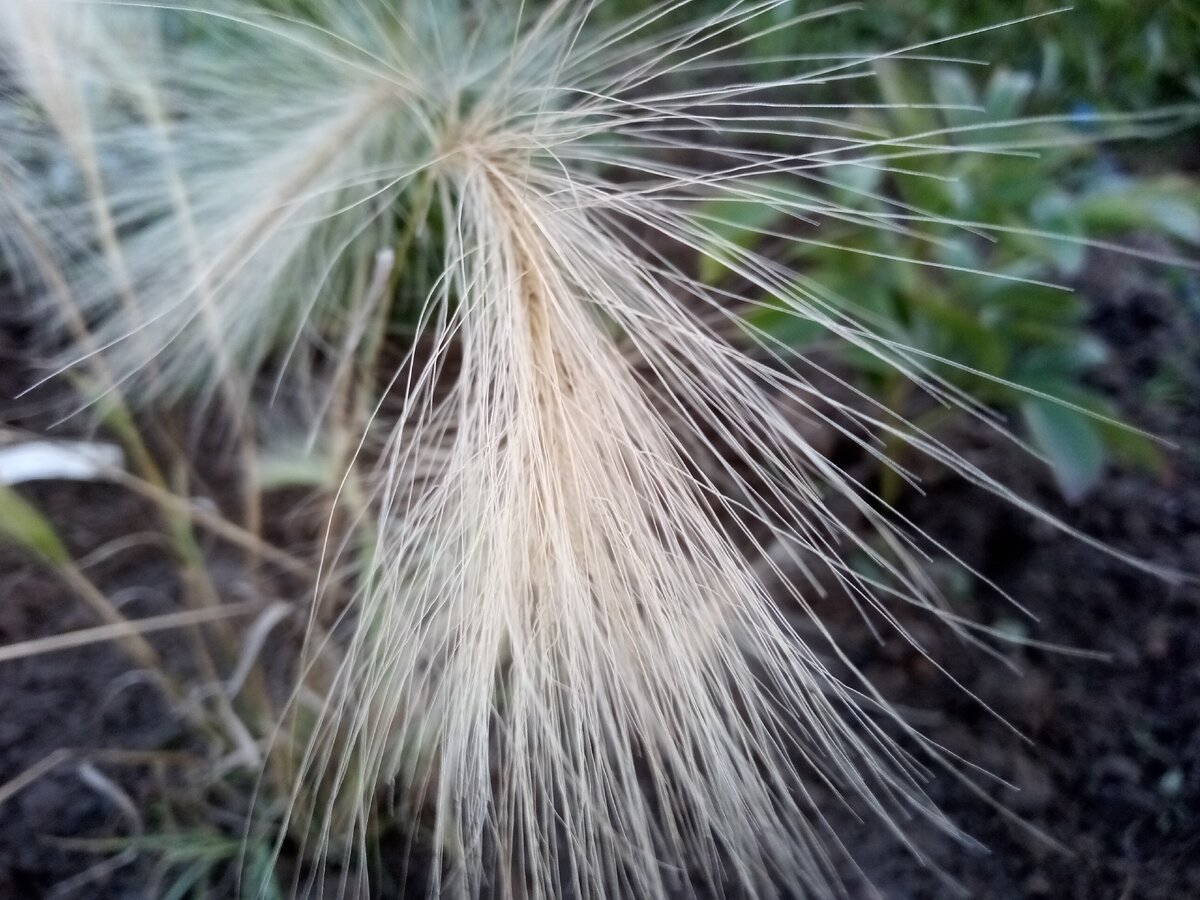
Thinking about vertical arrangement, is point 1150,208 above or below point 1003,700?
above

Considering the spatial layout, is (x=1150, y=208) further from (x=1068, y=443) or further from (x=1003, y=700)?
(x=1003, y=700)

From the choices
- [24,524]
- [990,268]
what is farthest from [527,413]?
[990,268]

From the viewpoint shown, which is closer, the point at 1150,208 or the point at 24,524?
the point at 24,524

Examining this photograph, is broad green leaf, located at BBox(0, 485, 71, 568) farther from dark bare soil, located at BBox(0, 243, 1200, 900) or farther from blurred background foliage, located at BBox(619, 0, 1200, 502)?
blurred background foliage, located at BBox(619, 0, 1200, 502)

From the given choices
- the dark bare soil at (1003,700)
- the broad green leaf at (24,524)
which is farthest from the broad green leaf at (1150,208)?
the broad green leaf at (24,524)

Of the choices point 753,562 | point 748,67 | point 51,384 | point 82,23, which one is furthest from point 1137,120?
point 51,384

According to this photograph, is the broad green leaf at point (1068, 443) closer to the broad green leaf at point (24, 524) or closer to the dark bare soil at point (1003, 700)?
the dark bare soil at point (1003, 700)
